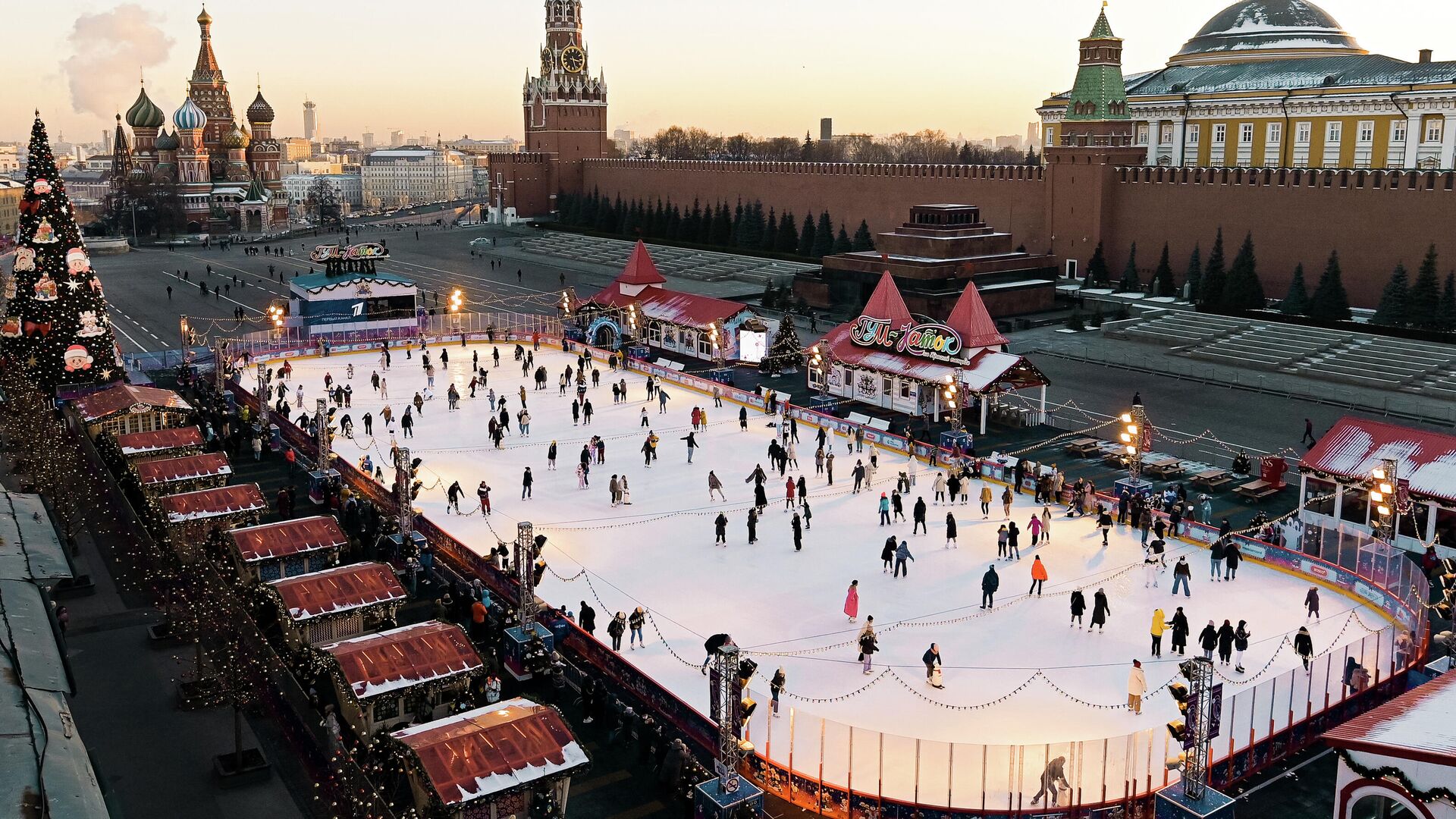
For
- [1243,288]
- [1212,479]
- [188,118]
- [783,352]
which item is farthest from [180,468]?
[188,118]

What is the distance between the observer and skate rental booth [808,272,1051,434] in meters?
28.0

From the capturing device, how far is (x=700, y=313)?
37625mm

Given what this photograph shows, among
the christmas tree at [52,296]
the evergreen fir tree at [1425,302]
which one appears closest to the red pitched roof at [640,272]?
the christmas tree at [52,296]

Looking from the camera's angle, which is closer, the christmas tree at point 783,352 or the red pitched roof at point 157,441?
the red pitched roof at point 157,441

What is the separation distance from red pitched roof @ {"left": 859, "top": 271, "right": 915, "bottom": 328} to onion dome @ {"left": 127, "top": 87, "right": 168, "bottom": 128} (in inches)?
3424

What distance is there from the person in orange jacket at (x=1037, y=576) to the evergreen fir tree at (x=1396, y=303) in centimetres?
2443

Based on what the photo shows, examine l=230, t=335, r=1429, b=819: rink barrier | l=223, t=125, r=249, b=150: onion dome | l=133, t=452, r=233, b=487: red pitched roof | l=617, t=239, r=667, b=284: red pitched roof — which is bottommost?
l=230, t=335, r=1429, b=819: rink barrier

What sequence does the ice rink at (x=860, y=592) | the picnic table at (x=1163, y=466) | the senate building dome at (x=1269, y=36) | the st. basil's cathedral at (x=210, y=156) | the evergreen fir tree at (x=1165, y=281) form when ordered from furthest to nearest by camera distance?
the st. basil's cathedral at (x=210, y=156), the senate building dome at (x=1269, y=36), the evergreen fir tree at (x=1165, y=281), the picnic table at (x=1163, y=466), the ice rink at (x=860, y=592)

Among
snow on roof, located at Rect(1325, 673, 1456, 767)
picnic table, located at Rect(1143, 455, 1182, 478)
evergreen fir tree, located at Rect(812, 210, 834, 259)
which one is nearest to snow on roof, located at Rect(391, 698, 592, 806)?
snow on roof, located at Rect(1325, 673, 1456, 767)

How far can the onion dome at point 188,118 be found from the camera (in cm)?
9588

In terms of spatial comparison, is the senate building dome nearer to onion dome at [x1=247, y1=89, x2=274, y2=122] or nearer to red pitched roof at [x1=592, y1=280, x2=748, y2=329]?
red pitched roof at [x1=592, y1=280, x2=748, y2=329]

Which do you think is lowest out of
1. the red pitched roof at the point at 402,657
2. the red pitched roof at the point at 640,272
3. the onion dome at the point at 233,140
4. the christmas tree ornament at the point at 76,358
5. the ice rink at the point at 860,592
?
the ice rink at the point at 860,592

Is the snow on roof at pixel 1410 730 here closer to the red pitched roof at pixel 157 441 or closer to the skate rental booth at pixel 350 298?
the red pitched roof at pixel 157 441

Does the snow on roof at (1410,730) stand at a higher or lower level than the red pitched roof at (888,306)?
lower
